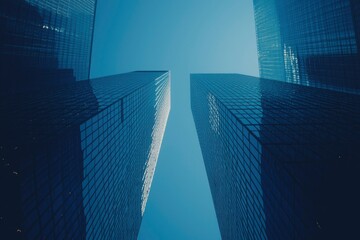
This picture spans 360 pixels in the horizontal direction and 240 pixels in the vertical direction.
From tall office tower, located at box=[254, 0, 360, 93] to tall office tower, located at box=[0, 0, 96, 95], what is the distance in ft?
233

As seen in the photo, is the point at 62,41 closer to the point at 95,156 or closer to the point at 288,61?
the point at 95,156

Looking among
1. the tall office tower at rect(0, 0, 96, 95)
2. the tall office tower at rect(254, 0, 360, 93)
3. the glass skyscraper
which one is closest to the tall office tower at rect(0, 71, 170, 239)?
the glass skyscraper

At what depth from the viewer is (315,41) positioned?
7594 centimetres

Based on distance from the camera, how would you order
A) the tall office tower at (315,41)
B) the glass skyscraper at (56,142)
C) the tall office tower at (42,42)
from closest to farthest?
the glass skyscraper at (56,142), the tall office tower at (42,42), the tall office tower at (315,41)

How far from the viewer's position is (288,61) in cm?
9831

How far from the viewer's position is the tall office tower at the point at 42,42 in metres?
56.7

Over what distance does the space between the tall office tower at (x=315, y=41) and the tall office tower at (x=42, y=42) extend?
71070 millimetres

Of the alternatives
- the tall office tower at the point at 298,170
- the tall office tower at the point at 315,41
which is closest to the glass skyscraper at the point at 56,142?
the tall office tower at the point at 298,170

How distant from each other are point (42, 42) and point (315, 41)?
74.0 meters

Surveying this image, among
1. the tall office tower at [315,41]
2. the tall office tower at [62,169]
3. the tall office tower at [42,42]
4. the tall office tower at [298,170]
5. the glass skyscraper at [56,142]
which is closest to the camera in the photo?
the tall office tower at [298,170]

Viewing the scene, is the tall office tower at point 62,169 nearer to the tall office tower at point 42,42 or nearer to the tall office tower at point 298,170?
the tall office tower at point 298,170

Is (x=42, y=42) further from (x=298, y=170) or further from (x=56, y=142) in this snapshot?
(x=298, y=170)

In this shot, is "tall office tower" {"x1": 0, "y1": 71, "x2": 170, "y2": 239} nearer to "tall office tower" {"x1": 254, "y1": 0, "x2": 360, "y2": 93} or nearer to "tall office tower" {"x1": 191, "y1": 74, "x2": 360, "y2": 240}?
"tall office tower" {"x1": 191, "y1": 74, "x2": 360, "y2": 240}

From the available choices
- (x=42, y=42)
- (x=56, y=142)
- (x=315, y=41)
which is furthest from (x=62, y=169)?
(x=315, y=41)
